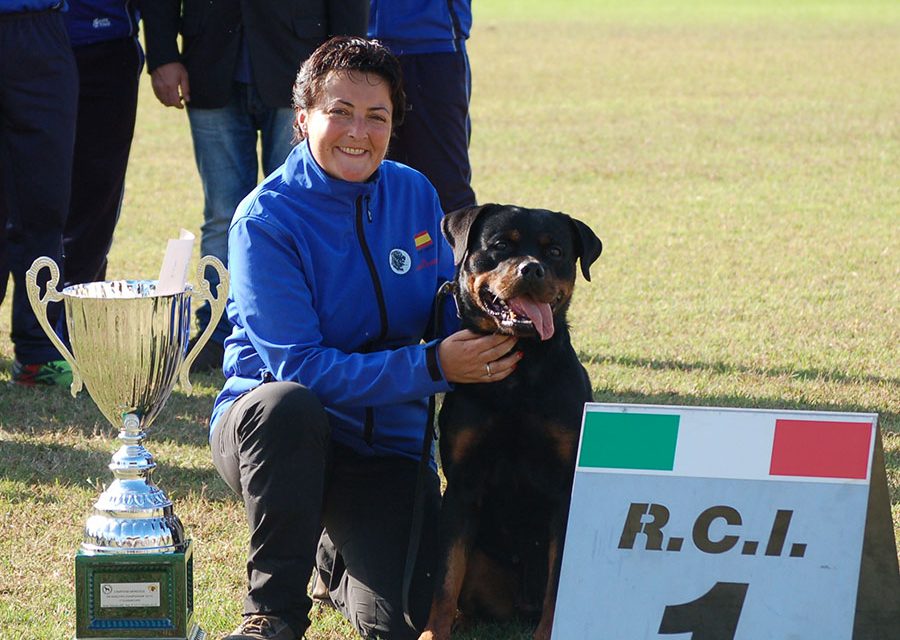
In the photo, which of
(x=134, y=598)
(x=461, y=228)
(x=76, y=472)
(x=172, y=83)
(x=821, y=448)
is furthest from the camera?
(x=172, y=83)

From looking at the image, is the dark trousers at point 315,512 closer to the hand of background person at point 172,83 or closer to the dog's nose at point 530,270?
the dog's nose at point 530,270

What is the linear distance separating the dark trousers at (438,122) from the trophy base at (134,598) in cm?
238

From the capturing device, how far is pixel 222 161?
496 centimetres

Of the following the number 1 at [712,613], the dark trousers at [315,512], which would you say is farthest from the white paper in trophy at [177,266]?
the number 1 at [712,613]

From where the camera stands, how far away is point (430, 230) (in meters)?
3.22

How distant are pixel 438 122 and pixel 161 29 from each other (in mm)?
1063

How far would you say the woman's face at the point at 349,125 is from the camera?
3004mm

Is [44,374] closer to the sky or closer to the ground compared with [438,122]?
closer to the ground

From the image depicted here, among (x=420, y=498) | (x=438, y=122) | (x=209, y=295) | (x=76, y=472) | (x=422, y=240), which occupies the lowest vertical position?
(x=76, y=472)

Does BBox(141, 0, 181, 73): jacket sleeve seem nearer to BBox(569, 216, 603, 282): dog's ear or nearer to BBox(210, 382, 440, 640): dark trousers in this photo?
BBox(210, 382, 440, 640): dark trousers

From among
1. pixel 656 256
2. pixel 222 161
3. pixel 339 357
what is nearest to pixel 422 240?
pixel 339 357

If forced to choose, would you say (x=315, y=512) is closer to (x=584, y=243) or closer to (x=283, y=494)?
(x=283, y=494)

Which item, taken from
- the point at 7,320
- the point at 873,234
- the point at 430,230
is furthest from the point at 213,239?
the point at 873,234

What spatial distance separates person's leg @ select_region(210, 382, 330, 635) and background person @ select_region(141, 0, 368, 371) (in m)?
2.14
